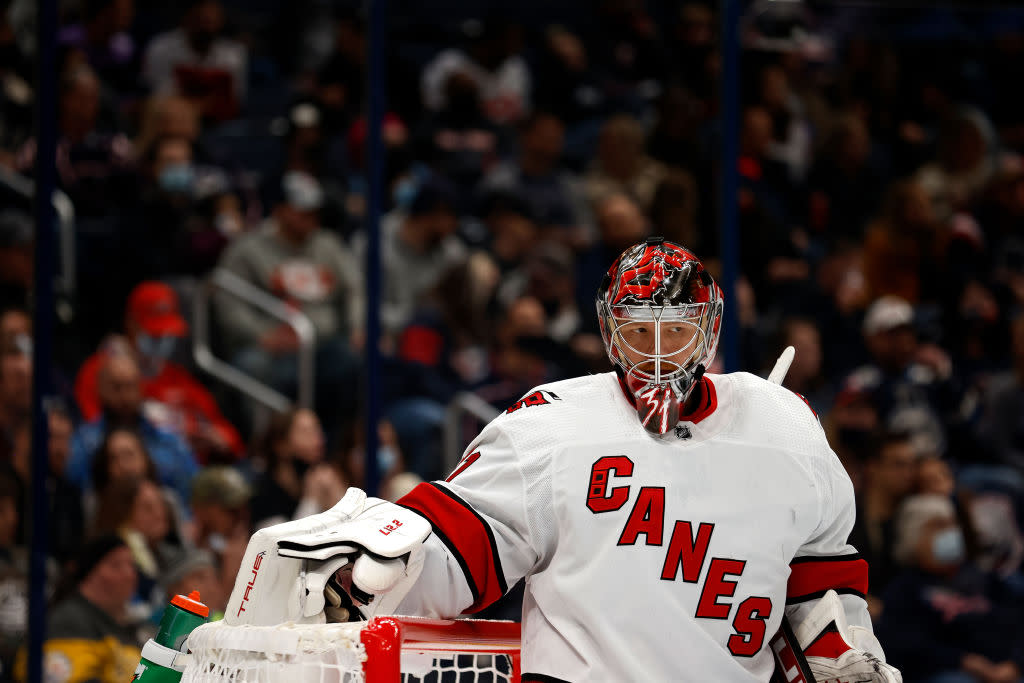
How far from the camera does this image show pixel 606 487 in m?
2.03

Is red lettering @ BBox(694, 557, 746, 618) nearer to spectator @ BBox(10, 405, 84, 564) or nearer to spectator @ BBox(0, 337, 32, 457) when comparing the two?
spectator @ BBox(10, 405, 84, 564)

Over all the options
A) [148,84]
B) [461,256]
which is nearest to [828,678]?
[461,256]

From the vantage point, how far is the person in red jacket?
4.23 m

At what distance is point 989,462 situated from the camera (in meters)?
4.78

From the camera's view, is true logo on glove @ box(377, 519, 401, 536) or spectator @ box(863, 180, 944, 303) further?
spectator @ box(863, 180, 944, 303)

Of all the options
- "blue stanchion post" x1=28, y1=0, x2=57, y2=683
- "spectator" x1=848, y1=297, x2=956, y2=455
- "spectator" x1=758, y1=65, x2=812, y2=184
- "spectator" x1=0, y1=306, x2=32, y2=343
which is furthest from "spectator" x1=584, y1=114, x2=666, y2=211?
"blue stanchion post" x1=28, y1=0, x2=57, y2=683

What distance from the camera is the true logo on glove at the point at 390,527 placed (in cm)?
192

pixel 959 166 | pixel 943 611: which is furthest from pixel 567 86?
pixel 943 611

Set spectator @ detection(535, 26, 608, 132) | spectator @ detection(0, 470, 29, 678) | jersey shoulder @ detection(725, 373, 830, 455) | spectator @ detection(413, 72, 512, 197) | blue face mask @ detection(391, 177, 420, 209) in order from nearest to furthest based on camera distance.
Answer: jersey shoulder @ detection(725, 373, 830, 455)
spectator @ detection(0, 470, 29, 678)
blue face mask @ detection(391, 177, 420, 209)
spectator @ detection(413, 72, 512, 197)
spectator @ detection(535, 26, 608, 132)

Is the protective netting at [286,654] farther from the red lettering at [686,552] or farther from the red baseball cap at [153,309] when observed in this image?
the red baseball cap at [153,309]

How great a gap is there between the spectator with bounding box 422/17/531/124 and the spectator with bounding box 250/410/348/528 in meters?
1.96

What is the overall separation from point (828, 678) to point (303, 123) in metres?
3.59

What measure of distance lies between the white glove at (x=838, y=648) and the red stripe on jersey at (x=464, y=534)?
495mm

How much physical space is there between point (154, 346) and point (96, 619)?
4.17 feet
